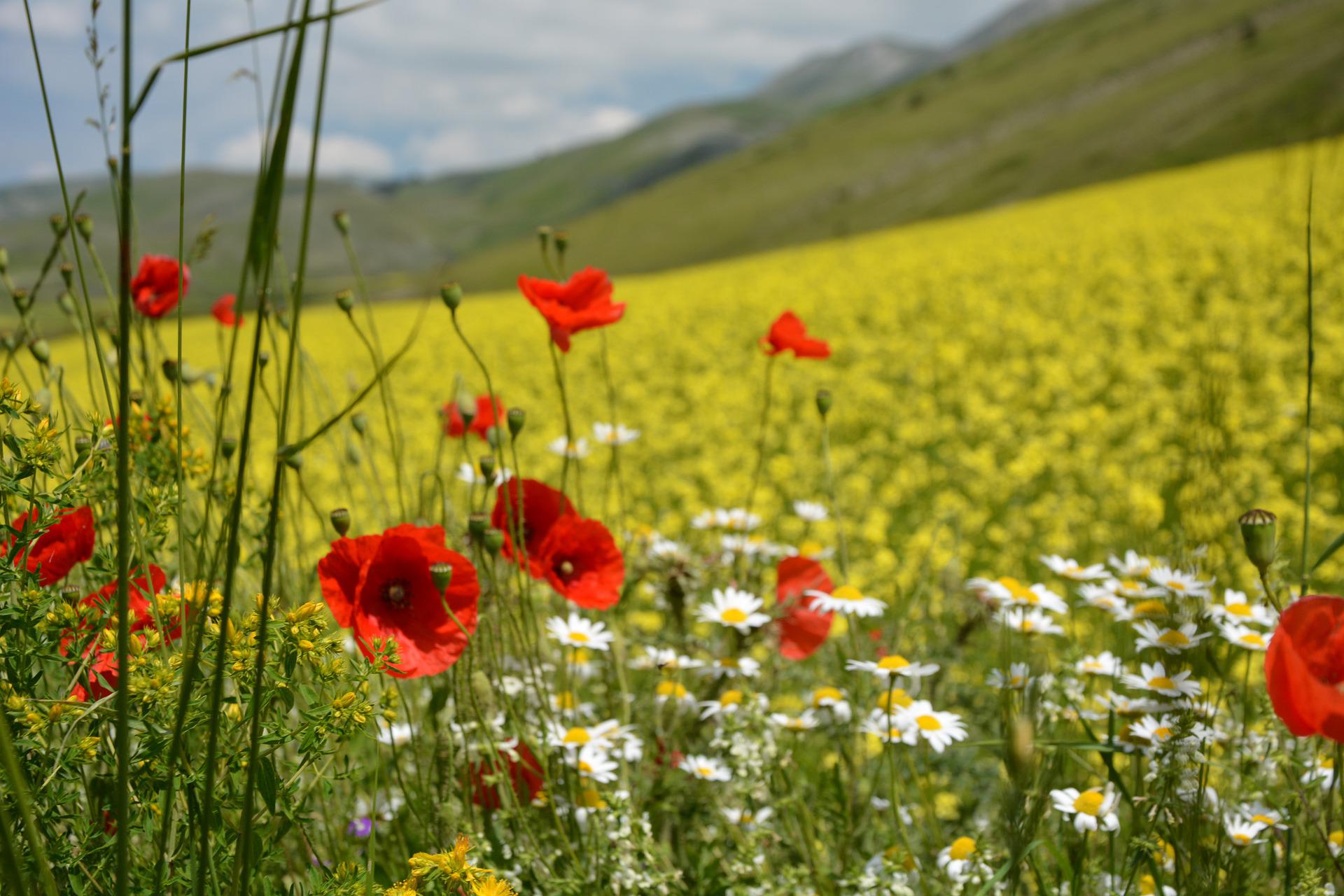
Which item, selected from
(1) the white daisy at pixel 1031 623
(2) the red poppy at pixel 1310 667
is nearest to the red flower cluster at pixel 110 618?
(2) the red poppy at pixel 1310 667

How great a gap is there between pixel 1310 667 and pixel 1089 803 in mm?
595

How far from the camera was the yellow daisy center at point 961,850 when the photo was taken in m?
1.53

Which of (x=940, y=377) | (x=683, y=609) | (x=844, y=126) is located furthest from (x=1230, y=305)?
(x=844, y=126)

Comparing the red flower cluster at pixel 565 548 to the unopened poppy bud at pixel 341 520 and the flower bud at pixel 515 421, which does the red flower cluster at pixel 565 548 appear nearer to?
the flower bud at pixel 515 421

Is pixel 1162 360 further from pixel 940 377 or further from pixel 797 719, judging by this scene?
pixel 797 719

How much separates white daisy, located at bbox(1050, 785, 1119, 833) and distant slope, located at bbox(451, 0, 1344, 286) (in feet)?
96.5

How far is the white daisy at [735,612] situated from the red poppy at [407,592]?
560 millimetres

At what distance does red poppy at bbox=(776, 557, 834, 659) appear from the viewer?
6.30ft

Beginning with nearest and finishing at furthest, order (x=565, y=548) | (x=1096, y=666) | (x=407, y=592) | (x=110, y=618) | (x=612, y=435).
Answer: (x=110, y=618)
(x=407, y=592)
(x=565, y=548)
(x=1096, y=666)
(x=612, y=435)

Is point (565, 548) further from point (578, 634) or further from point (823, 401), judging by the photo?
point (823, 401)

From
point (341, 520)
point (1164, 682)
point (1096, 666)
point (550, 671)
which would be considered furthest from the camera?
point (550, 671)

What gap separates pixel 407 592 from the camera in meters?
1.36

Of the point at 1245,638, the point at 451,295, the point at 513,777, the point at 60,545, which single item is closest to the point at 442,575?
the point at 451,295

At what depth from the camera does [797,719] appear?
6.24ft
